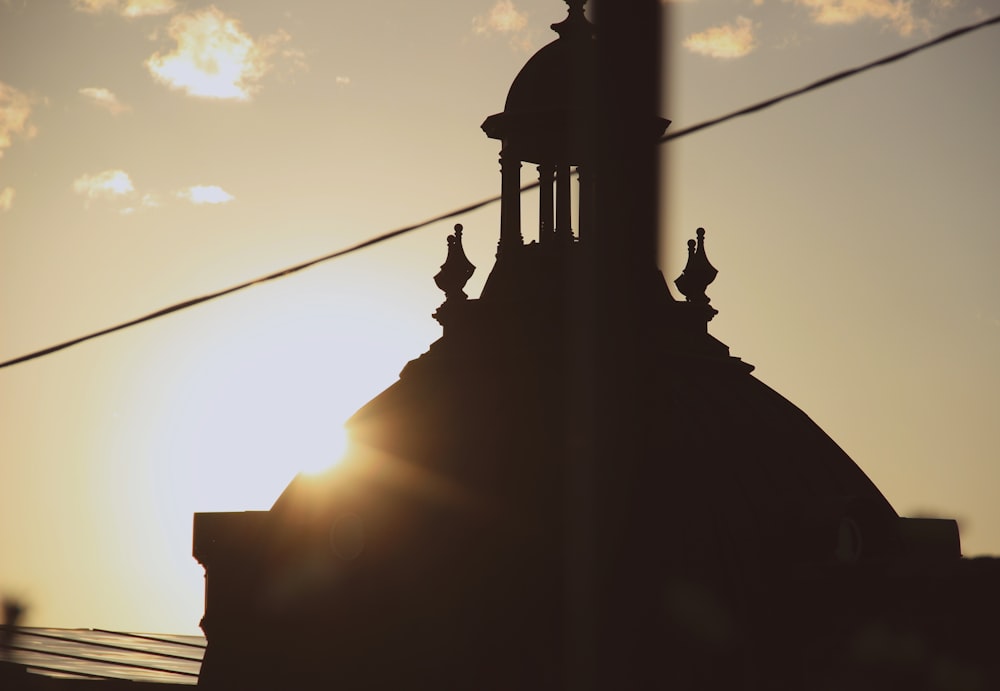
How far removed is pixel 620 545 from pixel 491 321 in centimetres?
1675

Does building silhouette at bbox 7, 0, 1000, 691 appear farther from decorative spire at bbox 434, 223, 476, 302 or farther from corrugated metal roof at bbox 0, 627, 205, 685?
corrugated metal roof at bbox 0, 627, 205, 685

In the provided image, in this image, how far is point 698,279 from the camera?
95.3 feet

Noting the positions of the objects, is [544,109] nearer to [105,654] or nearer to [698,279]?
[698,279]

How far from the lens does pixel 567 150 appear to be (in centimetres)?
2909

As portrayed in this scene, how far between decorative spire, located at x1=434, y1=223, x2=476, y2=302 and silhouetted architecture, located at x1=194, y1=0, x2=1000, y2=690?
4 centimetres

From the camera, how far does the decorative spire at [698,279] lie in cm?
2875

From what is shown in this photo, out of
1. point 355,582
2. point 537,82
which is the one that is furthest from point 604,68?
point 537,82

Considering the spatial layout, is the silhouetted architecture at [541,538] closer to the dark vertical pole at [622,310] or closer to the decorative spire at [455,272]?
the decorative spire at [455,272]

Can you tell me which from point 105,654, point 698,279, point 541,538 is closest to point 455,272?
point 698,279

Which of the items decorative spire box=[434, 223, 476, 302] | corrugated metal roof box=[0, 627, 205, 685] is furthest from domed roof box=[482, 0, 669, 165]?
corrugated metal roof box=[0, 627, 205, 685]

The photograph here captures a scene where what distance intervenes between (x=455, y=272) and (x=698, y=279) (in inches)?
182

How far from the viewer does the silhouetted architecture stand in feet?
67.4

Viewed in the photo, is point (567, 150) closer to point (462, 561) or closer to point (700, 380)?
point (700, 380)

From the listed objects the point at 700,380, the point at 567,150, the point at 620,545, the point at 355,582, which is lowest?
the point at 620,545
